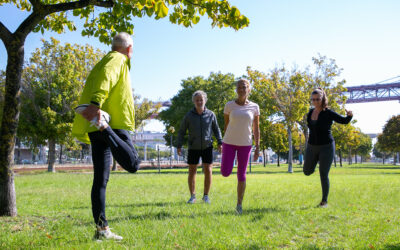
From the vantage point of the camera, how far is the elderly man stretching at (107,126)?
2924 millimetres

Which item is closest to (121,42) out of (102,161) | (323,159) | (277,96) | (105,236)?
(102,161)

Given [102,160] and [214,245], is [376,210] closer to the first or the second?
[214,245]

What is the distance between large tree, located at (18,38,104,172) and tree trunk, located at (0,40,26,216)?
18733mm

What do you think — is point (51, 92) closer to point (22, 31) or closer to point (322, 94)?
point (22, 31)

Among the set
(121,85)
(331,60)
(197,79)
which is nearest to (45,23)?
(121,85)

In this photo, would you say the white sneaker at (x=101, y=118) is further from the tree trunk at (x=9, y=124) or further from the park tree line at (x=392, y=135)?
the park tree line at (x=392, y=135)

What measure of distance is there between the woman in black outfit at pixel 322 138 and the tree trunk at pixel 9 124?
4.94m

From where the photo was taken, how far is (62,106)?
76.1 feet

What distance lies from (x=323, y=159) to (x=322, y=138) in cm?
37

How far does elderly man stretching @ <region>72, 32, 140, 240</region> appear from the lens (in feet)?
9.59

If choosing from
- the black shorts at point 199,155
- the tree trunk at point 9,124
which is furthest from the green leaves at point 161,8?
the black shorts at point 199,155

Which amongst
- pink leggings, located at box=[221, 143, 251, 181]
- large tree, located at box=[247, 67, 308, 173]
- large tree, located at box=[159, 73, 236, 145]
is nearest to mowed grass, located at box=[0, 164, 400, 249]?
pink leggings, located at box=[221, 143, 251, 181]

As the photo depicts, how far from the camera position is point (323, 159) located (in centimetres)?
550

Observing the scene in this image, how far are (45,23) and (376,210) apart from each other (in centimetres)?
676
